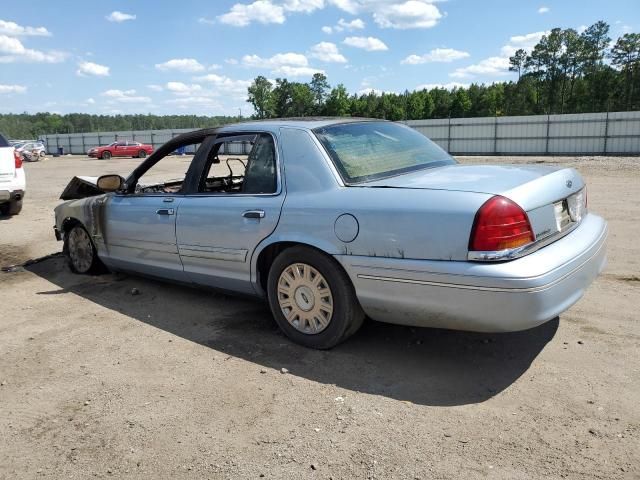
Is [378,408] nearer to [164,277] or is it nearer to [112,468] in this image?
[112,468]

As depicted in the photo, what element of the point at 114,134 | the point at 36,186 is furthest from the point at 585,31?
the point at 36,186

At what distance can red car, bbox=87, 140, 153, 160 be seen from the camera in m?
41.6

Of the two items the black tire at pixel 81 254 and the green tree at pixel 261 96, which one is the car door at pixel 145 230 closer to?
the black tire at pixel 81 254

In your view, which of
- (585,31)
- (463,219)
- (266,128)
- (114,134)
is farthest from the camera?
(585,31)

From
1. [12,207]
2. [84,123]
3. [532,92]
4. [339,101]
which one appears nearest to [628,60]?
[532,92]

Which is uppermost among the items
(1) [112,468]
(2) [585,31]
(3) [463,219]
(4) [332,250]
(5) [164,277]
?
(2) [585,31]

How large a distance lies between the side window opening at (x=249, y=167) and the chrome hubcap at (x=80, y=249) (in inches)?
75.6

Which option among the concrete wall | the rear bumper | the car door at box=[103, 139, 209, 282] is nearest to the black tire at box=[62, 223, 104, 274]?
the car door at box=[103, 139, 209, 282]

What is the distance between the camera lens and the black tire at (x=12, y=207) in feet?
36.2

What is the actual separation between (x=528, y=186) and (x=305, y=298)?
1619 mm

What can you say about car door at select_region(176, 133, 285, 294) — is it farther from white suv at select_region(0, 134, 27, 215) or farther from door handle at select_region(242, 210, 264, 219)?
white suv at select_region(0, 134, 27, 215)

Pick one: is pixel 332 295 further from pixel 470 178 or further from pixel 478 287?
pixel 470 178

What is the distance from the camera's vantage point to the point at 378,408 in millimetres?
3092

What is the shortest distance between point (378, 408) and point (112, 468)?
4.60ft
